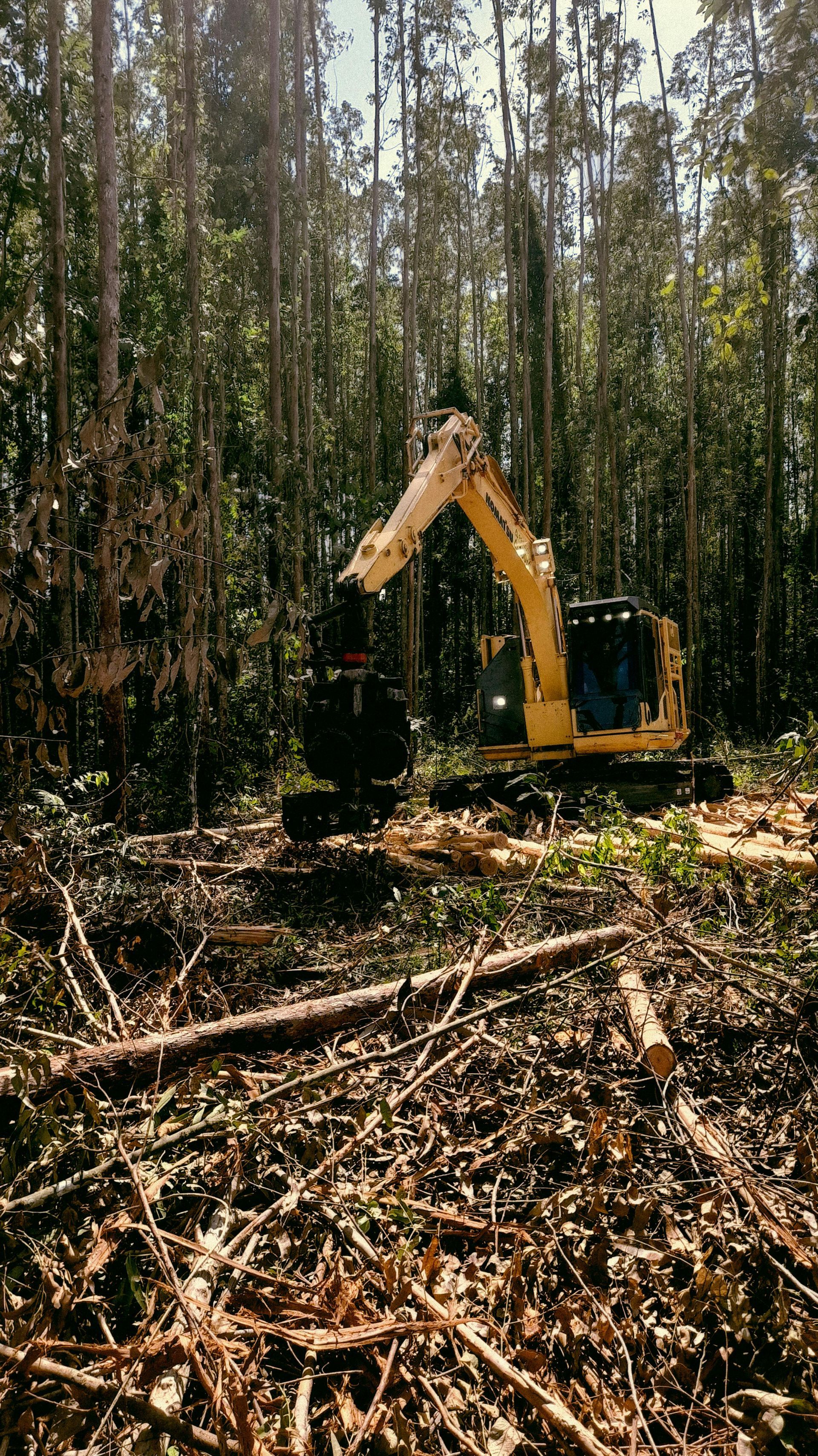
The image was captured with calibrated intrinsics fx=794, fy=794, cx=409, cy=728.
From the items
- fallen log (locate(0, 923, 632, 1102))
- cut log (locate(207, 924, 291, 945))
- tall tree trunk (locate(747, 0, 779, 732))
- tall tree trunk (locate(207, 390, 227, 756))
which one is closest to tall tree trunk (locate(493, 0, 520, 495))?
tall tree trunk (locate(747, 0, 779, 732))

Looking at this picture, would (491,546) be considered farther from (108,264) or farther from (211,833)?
(108,264)

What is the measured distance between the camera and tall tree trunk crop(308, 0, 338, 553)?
1576 centimetres

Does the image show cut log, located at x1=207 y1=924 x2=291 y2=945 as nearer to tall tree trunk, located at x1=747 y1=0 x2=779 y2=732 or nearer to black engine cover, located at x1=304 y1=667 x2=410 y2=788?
black engine cover, located at x1=304 y1=667 x2=410 y2=788

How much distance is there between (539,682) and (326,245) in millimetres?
13047

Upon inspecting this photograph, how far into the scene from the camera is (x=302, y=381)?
16469mm

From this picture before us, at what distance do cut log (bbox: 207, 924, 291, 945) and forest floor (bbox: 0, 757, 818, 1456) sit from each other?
30 centimetres

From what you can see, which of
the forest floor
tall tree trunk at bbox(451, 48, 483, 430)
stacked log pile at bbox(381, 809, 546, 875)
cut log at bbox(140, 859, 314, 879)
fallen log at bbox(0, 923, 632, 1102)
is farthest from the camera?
tall tree trunk at bbox(451, 48, 483, 430)

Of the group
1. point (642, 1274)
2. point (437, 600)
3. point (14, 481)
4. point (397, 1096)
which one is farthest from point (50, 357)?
point (437, 600)

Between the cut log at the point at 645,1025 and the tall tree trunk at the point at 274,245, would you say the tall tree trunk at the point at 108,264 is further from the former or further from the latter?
the cut log at the point at 645,1025

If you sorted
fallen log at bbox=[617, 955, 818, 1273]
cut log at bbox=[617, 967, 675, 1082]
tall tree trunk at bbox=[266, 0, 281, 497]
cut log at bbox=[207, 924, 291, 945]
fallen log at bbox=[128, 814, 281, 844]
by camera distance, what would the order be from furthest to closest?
tall tree trunk at bbox=[266, 0, 281, 497]
fallen log at bbox=[128, 814, 281, 844]
cut log at bbox=[207, 924, 291, 945]
cut log at bbox=[617, 967, 675, 1082]
fallen log at bbox=[617, 955, 818, 1273]

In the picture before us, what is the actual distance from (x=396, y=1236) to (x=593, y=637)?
6.94m

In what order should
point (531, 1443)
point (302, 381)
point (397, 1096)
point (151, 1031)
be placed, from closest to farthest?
point (531, 1443), point (397, 1096), point (151, 1031), point (302, 381)

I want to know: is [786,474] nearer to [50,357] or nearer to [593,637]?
[593,637]

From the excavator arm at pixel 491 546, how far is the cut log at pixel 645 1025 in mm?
3801
